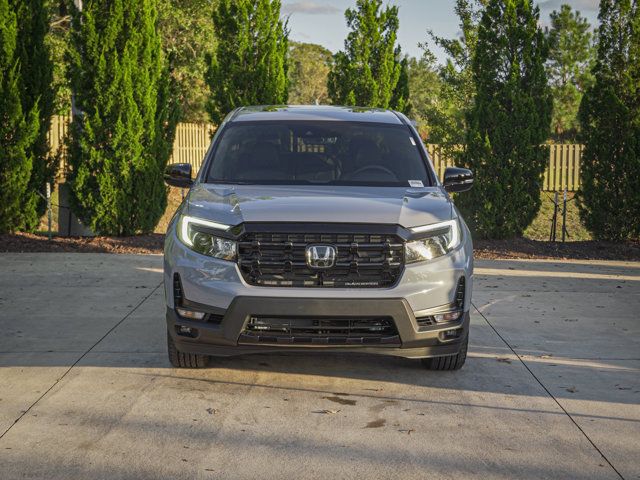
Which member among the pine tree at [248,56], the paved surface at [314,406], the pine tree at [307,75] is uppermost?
the pine tree at [307,75]

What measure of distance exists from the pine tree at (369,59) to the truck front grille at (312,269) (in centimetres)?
1272

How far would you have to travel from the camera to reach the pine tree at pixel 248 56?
17.0m

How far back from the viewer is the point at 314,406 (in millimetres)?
5766

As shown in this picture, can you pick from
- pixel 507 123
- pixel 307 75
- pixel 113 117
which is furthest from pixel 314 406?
pixel 307 75

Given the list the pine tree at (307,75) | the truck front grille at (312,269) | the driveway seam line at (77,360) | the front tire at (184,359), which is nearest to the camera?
the driveway seam line at (77,360)

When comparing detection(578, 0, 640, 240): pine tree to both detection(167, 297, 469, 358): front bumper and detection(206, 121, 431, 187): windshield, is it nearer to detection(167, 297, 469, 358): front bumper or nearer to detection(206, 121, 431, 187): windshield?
detection(206, 121, 431, 187): windshield

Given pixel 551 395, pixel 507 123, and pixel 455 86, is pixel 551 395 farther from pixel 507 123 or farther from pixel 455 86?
pixel 455 86

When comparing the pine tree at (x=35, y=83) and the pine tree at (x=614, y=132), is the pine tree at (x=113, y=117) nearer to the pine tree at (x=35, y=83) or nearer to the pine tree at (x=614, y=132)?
the pine tree at (x=35, y=83)

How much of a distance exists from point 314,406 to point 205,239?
131 cm

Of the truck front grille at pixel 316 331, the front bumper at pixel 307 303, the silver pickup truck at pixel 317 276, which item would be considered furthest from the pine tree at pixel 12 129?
the truck front grille at pixel 316 331

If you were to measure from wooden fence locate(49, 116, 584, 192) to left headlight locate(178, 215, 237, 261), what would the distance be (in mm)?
18726

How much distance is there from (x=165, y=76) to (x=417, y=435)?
11.7 metres

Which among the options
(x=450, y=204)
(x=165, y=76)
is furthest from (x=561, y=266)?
(x=165, y=76)

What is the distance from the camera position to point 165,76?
15.8 meters
